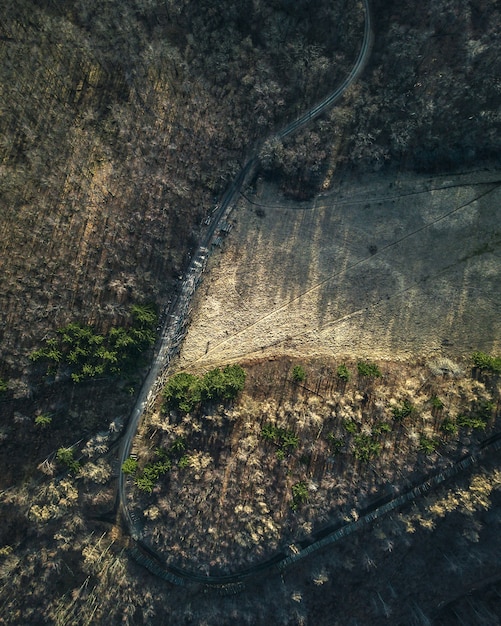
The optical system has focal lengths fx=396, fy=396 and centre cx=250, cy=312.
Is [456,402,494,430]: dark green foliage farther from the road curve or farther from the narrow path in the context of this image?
the road curve

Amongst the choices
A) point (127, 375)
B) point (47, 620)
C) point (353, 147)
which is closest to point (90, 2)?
point (353, 147)

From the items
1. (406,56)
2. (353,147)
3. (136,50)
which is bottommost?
(353,147)

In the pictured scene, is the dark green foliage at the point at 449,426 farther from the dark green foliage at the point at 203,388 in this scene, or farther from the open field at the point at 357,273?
the dark green foliage at the point at 203,388

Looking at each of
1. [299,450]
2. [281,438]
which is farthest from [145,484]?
[299,450]

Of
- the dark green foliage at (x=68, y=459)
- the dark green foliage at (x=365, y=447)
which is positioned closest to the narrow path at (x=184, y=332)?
the dark green foliage at (x=68, y=459)

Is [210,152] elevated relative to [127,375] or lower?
elevated

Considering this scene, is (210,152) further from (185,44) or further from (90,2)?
(90,2)
